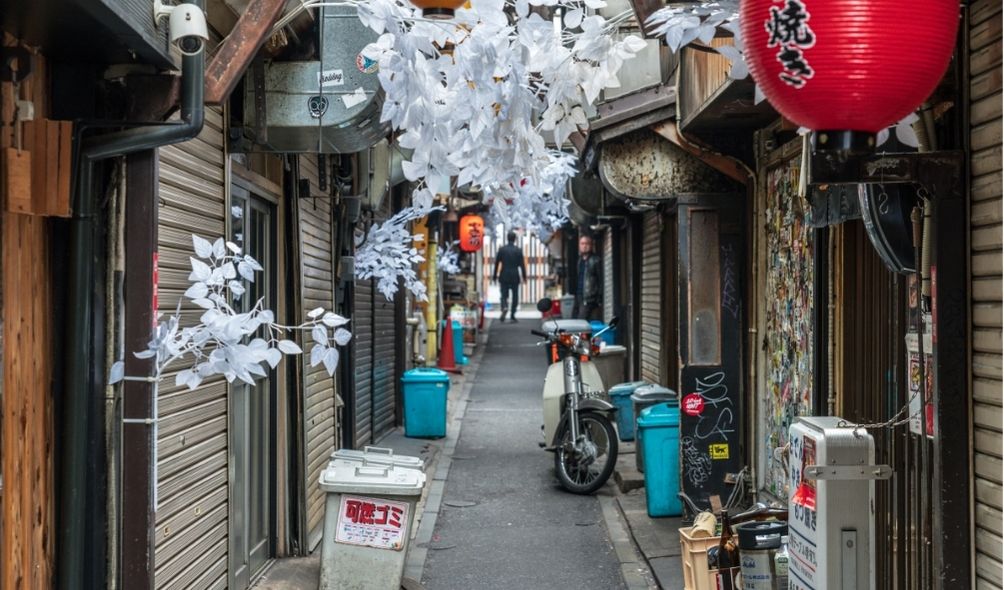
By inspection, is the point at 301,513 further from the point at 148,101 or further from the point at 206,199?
the point at 148,101

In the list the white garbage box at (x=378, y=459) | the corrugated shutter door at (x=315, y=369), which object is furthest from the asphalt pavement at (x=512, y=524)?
the corrugated shutter door at (x=315, y=369)

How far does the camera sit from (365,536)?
24.9 feet

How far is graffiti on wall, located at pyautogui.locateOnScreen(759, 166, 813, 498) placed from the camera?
8039 millimetres

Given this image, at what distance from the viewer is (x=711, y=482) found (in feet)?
32.7

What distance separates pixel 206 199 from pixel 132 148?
173cm

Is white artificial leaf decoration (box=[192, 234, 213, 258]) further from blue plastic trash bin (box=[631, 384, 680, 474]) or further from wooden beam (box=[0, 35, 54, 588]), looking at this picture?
blue plastic trash bin (box=[631, 384, 680, 474])

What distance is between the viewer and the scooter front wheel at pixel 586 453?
1155 centimetres

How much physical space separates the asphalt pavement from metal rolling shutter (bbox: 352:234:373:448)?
1276 millimetres

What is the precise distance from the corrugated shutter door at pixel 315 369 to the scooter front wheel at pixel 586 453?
105 inches

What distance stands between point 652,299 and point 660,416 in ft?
15.8

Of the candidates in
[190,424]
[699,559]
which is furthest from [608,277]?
[190,424]

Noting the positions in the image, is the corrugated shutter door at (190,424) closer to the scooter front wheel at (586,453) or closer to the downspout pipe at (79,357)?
the downspout pipe at (79,357)

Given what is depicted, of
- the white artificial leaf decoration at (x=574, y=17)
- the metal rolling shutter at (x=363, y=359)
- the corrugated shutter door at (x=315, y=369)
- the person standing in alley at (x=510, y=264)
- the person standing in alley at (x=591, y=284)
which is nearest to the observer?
the white artificial leaf decoration at (x=574, y=17)

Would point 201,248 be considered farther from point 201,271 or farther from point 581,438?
point 581,438
